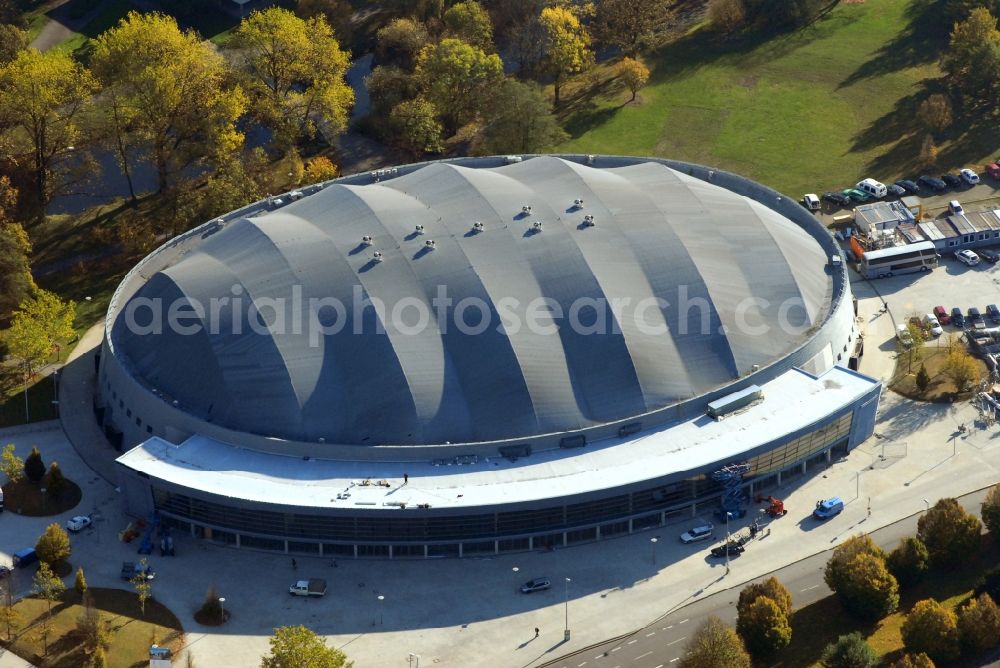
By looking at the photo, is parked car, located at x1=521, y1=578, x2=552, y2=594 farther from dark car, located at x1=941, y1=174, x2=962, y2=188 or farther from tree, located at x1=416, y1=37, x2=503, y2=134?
dark car, located at x1=941, y1=174, x2=962, y2=188

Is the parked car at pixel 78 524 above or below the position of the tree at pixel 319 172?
below

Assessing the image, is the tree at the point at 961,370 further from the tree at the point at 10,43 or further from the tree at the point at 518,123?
the tree at the point at 10,43

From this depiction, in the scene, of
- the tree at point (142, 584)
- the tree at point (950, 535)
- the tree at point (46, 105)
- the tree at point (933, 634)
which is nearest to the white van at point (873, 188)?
the tree at point (950, 535)

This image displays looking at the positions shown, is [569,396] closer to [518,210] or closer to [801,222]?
[518,210]

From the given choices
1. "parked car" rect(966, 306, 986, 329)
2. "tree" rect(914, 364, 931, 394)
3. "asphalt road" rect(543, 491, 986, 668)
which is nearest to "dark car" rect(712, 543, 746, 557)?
"asphalt road" rect(543, 491, 986, 668)

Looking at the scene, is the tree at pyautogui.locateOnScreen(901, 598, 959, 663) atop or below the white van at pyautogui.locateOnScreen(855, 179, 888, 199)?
below
